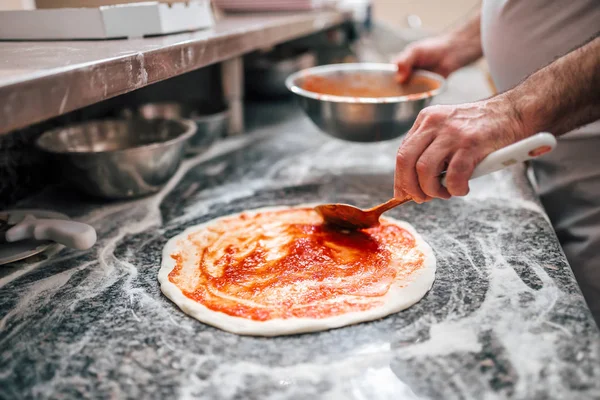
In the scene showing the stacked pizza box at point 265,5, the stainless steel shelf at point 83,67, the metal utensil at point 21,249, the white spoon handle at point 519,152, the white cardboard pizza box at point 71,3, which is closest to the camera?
the stainless steel shelf at point 83,67

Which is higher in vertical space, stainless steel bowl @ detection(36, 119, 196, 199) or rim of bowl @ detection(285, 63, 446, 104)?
rim of bowl @ detection(285, 63, 446, 104)

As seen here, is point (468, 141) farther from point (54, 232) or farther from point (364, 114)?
point (54, 232)

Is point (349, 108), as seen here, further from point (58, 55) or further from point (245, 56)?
point (245, 56)

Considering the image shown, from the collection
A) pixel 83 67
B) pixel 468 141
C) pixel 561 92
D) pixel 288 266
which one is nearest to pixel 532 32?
pixel 561 92

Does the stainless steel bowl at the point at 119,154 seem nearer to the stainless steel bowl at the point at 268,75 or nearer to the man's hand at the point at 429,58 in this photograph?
the man's hand at the point at 429,58

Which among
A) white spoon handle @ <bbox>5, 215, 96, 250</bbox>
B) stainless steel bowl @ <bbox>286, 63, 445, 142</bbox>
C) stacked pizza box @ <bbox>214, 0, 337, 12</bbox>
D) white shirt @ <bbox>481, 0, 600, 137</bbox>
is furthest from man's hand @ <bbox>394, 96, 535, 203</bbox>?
stacked pizza box @ <bbox>214, 0, 337, 12</bbox>

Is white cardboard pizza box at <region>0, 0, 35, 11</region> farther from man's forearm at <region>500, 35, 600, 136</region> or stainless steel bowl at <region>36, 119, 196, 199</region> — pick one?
man's forearm at <region>500, 35, 600, 136</region>

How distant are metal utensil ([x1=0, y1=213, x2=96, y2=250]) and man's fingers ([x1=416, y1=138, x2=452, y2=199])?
0.66m

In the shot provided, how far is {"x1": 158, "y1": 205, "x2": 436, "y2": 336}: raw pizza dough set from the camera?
2.77 feet

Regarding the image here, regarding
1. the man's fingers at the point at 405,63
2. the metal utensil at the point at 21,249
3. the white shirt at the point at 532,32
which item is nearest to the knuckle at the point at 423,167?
the white shirt at the point at 532,32

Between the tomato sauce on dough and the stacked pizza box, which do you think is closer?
the tomato sauce on dough

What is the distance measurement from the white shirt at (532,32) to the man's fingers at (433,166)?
426 millimetres

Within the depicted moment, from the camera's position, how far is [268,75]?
2.38m

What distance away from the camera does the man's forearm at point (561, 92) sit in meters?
0.89
